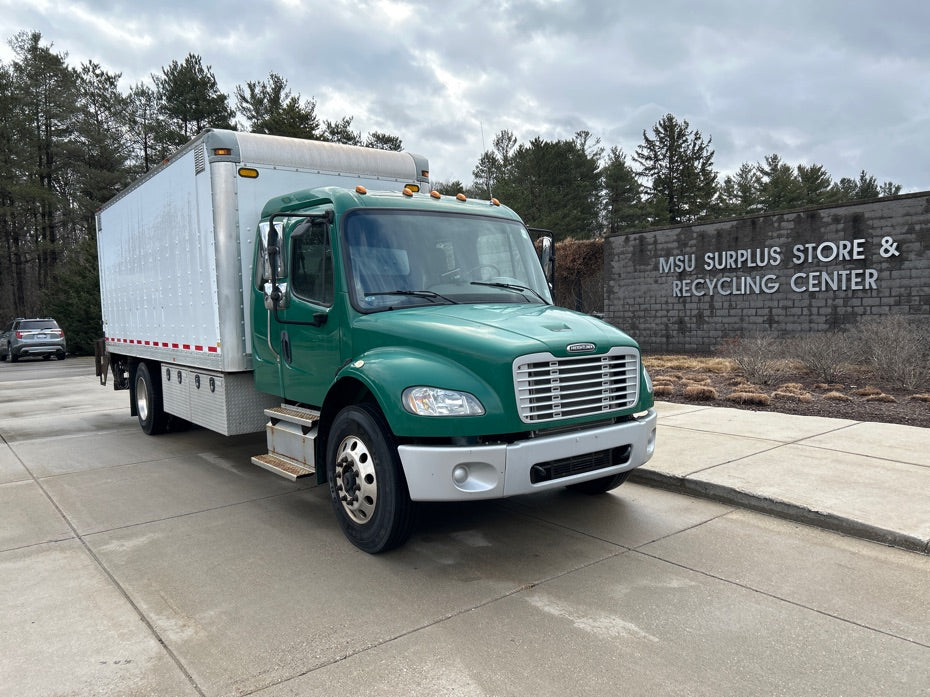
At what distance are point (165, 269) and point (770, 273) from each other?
1329cm

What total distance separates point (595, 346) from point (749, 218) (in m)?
13.4

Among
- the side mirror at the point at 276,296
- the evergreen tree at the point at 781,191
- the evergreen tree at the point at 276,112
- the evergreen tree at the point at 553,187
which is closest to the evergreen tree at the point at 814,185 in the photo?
the evergreen tree at the point at 781,191

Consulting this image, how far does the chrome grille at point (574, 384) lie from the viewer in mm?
4160

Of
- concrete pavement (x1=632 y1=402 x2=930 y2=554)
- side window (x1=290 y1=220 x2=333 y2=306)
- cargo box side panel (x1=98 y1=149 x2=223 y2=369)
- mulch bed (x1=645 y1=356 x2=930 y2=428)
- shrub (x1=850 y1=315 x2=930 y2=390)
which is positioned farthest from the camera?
shrub (x1=850 y1=315 x2=930 y2=390)

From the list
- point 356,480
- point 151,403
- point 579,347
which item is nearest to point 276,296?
point 356,480

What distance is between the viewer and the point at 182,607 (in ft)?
12.7

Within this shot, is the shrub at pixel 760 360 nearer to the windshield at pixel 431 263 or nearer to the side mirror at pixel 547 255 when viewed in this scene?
the side mirror at pixel 547 255

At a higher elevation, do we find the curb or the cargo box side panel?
the cargo box side panel

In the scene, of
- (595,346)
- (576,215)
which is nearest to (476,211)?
(595,346)

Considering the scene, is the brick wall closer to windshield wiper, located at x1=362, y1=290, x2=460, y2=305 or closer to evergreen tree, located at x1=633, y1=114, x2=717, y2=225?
windshield wiper, located at x1=362, y1=290, x2=460, y2=305

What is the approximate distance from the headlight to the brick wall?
13.1 m

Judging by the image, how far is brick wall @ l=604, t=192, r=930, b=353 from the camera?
537 inches

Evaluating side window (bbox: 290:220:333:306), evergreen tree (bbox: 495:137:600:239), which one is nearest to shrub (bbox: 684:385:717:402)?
side window (bbox: 290:220:333:306)

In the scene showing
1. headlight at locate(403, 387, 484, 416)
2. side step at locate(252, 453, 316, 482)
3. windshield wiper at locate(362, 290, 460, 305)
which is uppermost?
windshield wiper at locate(362, 290, 460, 305)
